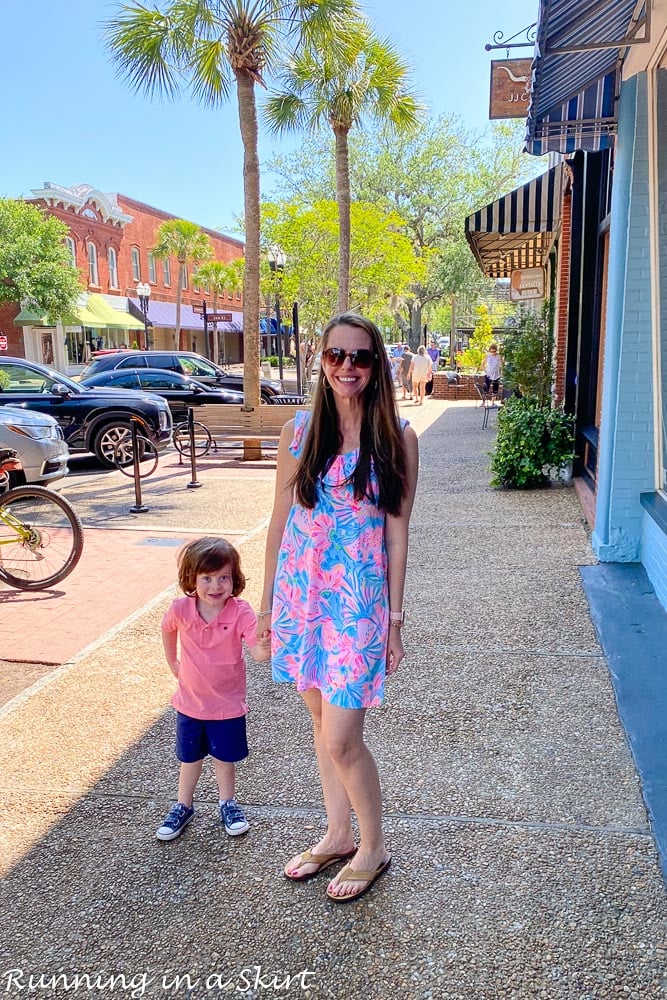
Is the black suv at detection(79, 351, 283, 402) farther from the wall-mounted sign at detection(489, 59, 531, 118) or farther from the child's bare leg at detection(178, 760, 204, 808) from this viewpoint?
the child's bare leg at detection(178, 760, 204, 808)

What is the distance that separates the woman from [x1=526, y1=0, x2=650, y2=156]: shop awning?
267 centimetres

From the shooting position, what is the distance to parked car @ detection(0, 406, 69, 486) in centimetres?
819

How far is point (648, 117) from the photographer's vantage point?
17.0ft

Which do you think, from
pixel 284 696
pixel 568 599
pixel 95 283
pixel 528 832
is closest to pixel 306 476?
pixel 528 832

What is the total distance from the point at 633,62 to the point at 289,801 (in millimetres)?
4960

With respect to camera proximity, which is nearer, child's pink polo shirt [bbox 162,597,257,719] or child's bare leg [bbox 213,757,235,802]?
child's pink polo shirt [bbox 162,597,257,719]

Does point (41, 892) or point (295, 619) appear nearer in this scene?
point (295, 619)

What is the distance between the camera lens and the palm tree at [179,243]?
46.0 metres

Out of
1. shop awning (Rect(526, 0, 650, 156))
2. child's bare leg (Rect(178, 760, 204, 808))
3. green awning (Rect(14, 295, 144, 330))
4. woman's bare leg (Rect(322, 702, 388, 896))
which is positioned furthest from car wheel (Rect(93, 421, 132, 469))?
green awning (Rect(14, 295, 144, 330))

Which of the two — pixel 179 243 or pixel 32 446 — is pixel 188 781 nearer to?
pixel 32 446

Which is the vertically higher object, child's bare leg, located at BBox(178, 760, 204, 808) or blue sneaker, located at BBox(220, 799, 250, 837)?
child's bare leg, located at BBox(178, 760, 204, 808)

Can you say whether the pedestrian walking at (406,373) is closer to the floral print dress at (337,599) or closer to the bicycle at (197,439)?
the bicycle at (197,439)

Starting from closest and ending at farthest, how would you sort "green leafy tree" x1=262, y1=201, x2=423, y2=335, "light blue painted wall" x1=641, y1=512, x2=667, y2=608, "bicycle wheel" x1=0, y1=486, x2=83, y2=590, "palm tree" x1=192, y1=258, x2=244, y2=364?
"light blue painted wall" x1=641, y1=512, x2=667, y2=608
"bicycle wheel" x1=0, y1=486, x2=83, y2=590
"green leafy tree" x1=262, y1=201, x2=423, y2=335
"palm tree" x1=192, y1=258, x2=244, y2=364

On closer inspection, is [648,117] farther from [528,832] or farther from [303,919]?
[303,919]
